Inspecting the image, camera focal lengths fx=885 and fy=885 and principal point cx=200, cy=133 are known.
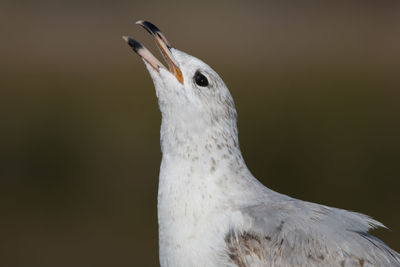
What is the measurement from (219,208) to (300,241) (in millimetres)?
509

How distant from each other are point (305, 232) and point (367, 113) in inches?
310

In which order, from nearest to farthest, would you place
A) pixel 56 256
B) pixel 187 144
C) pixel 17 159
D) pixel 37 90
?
pixel 187 144
pixel 56 256
pixel 17 159
pixel 37 90

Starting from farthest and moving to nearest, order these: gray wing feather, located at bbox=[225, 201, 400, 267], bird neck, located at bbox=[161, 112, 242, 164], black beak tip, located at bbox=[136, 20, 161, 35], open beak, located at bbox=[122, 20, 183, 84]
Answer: black beak tip, located at bbox=[136, 20, 161, 35] < open beak, located at bbox=[122, 20, 183, 84] < bird neck, located at bbox=[161, 112, 242, 164] < gray wing feather, located at bbox=[225, 201, 400, 267]

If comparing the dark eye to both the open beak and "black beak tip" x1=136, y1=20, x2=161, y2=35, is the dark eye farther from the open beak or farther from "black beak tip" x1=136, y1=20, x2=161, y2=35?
"black beak tip" x1=136, y1=20, x2=161, y2=35

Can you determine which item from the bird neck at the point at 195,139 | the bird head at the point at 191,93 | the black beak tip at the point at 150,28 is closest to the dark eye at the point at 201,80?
the bird head at the point at 191,93

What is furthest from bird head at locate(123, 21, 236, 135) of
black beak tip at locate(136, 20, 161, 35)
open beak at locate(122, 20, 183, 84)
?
black beak tip at locate(136, 20, 161, 35)

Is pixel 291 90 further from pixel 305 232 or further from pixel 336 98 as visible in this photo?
pixel 305 232

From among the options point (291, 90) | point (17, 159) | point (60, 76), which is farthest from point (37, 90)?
point (291, 90)

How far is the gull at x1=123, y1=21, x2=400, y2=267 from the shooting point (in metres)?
4.67

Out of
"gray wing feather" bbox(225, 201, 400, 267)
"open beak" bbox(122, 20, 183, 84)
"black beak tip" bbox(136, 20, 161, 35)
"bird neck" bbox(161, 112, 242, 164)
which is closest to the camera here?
"gray wing feather" bbox(225, 201, 400, 267)

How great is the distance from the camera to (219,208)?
491 cm

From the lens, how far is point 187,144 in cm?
508

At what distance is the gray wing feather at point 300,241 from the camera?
15.2ft

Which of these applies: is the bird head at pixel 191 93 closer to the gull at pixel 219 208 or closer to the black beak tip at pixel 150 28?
the gull at pixel 219 208
